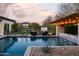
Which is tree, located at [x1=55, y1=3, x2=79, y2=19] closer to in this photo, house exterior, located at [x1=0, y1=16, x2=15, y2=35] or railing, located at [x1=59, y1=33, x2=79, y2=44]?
railing, located at [x1=59, y1=33, x2=79, y2=44]

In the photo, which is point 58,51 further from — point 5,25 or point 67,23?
point 5,25

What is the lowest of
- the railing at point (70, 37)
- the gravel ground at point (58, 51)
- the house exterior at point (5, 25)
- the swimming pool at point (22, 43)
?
the gravel ground at point (58, 51)

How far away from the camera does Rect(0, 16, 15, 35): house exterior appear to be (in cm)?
754

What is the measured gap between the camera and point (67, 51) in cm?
756

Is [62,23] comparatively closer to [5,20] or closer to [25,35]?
[25,35]

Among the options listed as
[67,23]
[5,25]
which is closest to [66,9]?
[67,23]

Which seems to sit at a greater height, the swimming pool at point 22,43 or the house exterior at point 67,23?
the house exterior at point 67,23

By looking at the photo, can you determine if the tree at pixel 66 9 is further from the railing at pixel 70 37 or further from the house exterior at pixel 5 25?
the house exterior at pixel 5 25

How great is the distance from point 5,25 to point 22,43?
2.36 ft

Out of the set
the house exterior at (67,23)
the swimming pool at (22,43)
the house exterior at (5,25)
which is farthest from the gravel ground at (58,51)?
the house exterior at (5,25)

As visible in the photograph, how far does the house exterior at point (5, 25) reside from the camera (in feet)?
24.7

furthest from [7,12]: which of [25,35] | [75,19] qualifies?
[75,19]

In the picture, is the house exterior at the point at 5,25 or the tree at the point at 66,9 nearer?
the tree at the point at 66,9

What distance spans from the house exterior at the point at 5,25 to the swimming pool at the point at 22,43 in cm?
21
